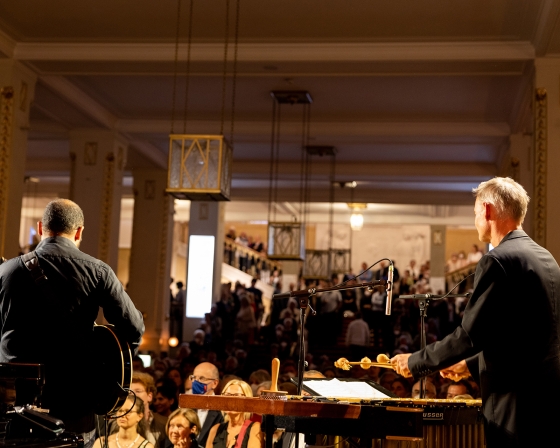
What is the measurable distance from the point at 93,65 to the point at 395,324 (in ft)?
30.3

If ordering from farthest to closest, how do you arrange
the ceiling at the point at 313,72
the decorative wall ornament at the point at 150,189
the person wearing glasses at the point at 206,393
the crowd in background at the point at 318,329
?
the decorative wall ornament at the point at 150,189 < the crowd in background at the point at 318,329 < the ceiling at the point at 313,72 < the person wearing glasses at the point at 206,393

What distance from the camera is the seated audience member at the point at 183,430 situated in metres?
5.72

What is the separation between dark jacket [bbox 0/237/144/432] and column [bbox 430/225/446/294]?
69.7ft

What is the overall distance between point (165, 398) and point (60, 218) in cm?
437

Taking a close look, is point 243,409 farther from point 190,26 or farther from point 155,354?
point 155,354

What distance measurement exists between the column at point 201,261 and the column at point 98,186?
579 centimetres

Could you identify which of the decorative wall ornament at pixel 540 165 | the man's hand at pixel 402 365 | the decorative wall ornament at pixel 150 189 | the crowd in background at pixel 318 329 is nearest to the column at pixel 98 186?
the crowd in background at pixel 318 329

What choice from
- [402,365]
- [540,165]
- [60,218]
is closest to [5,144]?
[540,165]

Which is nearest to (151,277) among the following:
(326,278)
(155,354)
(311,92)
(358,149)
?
(155,354)

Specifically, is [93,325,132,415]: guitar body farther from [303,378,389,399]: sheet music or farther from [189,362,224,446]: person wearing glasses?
[189,362,224,446]: person wearing glasses

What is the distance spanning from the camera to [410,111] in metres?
11.9

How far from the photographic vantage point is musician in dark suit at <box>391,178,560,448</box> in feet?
10.5

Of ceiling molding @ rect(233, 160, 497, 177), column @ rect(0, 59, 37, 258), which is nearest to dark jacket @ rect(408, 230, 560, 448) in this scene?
column @ rect(0, 59, 37, 258)

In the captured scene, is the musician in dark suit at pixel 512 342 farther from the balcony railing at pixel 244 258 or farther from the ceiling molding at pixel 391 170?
the balcony railing at pixel 244 258
